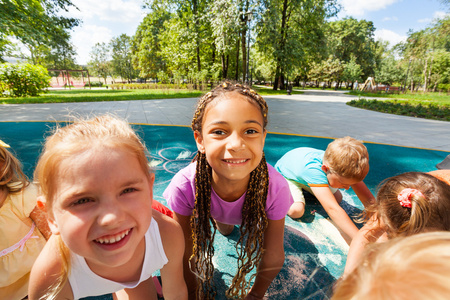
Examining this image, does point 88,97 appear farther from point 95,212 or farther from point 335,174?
point 95,212

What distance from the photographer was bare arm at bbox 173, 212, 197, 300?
62.6 inches

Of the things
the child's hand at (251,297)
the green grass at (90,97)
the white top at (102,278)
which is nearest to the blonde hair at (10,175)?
the white top at (102,278)

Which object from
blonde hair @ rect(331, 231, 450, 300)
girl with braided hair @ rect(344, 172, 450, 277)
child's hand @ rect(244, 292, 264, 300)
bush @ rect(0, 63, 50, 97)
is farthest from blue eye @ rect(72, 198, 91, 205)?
bush @ rect(0, 63, 50, 97)

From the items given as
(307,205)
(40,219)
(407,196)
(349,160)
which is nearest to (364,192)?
(307,205)

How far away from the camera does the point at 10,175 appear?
4.27 feet

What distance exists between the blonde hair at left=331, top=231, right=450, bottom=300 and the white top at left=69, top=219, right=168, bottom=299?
3.11 ft

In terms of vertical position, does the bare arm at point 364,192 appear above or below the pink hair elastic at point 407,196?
below

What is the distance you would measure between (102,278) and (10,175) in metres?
0.80

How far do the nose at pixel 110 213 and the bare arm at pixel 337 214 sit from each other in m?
1.81

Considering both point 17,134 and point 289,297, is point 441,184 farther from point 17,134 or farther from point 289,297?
point 17,134

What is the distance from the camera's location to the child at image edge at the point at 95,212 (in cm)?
86

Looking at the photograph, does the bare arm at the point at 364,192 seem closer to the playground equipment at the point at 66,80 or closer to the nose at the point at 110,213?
the nose at the point at 110,213

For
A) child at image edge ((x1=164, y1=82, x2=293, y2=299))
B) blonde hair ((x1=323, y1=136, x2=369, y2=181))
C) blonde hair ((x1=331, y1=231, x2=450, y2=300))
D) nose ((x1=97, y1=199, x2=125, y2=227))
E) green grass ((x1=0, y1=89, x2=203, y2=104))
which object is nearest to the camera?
blonde hair ((x1=331, y1=231, x2=450, y2=300))

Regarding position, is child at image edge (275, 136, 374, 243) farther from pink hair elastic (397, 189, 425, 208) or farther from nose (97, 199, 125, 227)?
nose (97, 199, 125, 227)
